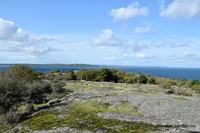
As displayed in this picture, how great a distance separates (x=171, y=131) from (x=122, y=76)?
274 ft

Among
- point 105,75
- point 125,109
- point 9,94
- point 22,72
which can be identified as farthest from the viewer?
point 105,75

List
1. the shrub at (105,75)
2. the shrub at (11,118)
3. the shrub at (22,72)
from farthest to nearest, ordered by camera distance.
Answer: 1. the shrub at (105,75)
2. the shrub at (22,72)
3. the shrub at (11,118)

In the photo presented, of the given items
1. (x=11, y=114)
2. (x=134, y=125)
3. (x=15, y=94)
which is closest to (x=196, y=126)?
(x=134, y=125)

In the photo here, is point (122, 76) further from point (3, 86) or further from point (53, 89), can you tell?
point (3, 86)

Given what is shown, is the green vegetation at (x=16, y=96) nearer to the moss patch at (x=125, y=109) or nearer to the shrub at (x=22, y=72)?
the shrub at (x=22, y=72)

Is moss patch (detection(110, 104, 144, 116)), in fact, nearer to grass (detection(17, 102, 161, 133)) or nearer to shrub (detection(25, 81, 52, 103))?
grass (detection(17, 102, 161, 133))

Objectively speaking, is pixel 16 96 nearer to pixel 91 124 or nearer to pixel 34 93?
pixel 34 93

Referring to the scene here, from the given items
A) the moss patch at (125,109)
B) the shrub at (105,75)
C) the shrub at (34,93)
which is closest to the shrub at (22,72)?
the shrub at (34,93)

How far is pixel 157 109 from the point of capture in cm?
2883

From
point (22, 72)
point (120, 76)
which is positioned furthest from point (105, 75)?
point (22, 72)

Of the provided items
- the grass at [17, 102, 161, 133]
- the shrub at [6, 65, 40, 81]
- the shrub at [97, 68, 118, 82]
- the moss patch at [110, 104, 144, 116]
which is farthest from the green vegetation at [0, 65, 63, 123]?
the shrub at [97, 68, 118, 82]

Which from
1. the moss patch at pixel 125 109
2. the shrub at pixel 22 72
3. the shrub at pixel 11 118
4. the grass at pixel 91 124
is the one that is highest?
the shrub at pixel 22 72

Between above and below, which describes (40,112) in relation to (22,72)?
below

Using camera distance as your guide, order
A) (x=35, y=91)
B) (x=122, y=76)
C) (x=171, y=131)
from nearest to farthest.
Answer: (x=171, y=131), (x=35, y=91), (x=122, y=76)
